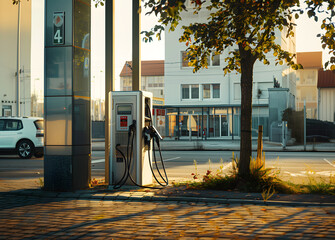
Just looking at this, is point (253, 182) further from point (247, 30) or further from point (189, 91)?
point (189, 91)

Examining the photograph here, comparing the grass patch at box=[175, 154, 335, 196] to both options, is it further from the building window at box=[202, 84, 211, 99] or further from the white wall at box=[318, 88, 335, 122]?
the white wall at box=[318, 88, 335, 122]

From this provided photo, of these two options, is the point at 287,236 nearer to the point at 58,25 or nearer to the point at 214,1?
the point at 214,1

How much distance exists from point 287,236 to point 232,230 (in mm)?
713

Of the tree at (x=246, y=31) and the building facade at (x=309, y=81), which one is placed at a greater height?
the building facade at (x=309, y=81)

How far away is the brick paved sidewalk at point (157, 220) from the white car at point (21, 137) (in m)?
11.4

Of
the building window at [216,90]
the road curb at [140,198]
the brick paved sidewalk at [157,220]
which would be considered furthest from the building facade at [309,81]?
the brick paved sidewalk at [157,220]

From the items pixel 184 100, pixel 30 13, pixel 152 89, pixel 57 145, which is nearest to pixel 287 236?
pixel 57 145

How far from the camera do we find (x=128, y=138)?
928 centimetres

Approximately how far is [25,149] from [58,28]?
11351mm

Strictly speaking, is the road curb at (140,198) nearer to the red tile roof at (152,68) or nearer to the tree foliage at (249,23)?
the tree foliage at (249,23)

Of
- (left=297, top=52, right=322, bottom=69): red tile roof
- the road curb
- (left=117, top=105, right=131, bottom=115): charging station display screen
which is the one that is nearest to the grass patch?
the road curb

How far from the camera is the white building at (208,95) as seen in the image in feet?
148

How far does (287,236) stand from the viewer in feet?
17.9

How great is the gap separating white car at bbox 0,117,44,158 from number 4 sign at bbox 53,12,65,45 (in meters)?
10.8
